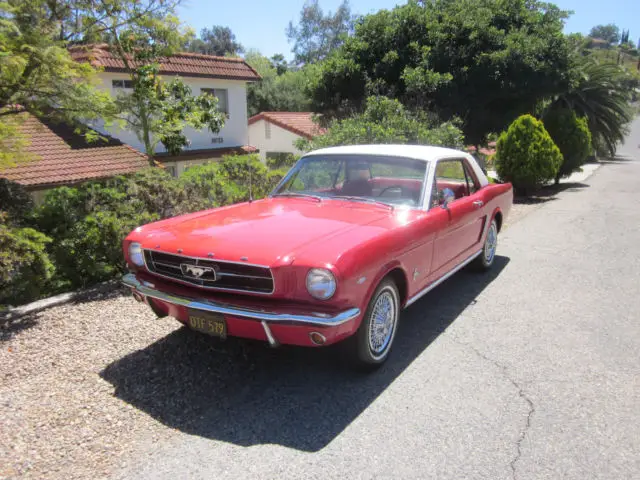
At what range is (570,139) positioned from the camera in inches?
671

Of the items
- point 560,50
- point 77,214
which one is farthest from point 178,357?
point 560,50

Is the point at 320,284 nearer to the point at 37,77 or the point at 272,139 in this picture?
the point at 37,77

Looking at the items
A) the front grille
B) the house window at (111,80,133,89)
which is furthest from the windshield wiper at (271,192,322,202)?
the house window at (111,80,133,89)

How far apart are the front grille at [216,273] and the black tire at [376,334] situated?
0.74 meters

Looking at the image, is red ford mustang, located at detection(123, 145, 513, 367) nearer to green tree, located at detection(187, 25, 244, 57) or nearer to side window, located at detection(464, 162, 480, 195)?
side window, located at detection(464, 162, 480, 195)

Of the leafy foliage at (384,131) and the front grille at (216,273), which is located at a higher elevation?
the leafy foliage at (384,131)

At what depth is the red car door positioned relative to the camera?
4.66 metres

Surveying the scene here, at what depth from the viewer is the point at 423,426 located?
313 cm

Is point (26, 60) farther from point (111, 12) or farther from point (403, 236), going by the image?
point (403, 236)

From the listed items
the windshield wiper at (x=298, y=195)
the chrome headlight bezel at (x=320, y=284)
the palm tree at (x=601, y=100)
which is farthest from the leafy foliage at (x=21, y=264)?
the palm tree at (x=601, y=100)

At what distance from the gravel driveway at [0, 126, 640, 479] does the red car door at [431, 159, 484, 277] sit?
61cm

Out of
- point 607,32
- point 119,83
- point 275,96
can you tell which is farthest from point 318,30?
point 607,32

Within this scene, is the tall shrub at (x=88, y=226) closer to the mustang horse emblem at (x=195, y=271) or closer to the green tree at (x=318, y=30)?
the mustang horse emblem at (x=195, y=271)

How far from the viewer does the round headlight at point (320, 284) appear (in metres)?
3.14
